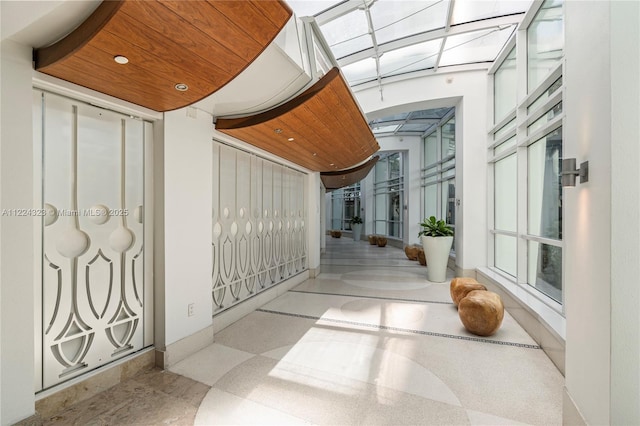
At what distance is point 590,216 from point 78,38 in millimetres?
3170

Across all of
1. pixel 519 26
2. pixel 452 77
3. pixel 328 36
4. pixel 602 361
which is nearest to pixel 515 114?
pixel 519 26

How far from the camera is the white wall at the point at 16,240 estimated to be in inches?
70.4

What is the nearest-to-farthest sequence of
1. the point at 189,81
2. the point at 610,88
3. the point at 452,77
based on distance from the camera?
→ the point at 610,88 < the point at 189,81 < the point at 452,77

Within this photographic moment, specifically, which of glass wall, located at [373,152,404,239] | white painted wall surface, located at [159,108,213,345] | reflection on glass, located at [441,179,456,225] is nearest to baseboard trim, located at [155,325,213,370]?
white painted wall surface, located at [159,108,213,345]

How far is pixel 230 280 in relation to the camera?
4.09m

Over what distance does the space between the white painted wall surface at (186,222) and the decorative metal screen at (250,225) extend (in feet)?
1.64

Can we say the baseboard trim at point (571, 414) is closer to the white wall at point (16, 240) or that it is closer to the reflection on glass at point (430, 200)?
the white wall at point (16, 240)

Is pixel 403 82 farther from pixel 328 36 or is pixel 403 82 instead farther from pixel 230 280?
pixel 230 280

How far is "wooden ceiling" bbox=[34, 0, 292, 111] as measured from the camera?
4.71 feet

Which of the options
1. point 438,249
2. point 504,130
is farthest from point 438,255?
point 504,130

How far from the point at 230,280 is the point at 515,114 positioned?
542 centimetres

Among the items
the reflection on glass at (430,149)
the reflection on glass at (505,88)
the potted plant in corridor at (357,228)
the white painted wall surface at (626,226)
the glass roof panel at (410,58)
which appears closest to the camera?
Answer: the white painted wall surface at (626,226)

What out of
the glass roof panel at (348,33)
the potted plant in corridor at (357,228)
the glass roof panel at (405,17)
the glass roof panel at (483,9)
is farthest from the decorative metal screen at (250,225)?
the potted plant in corridor at (357,228)

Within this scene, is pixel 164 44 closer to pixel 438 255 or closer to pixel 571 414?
pixel 571 414
